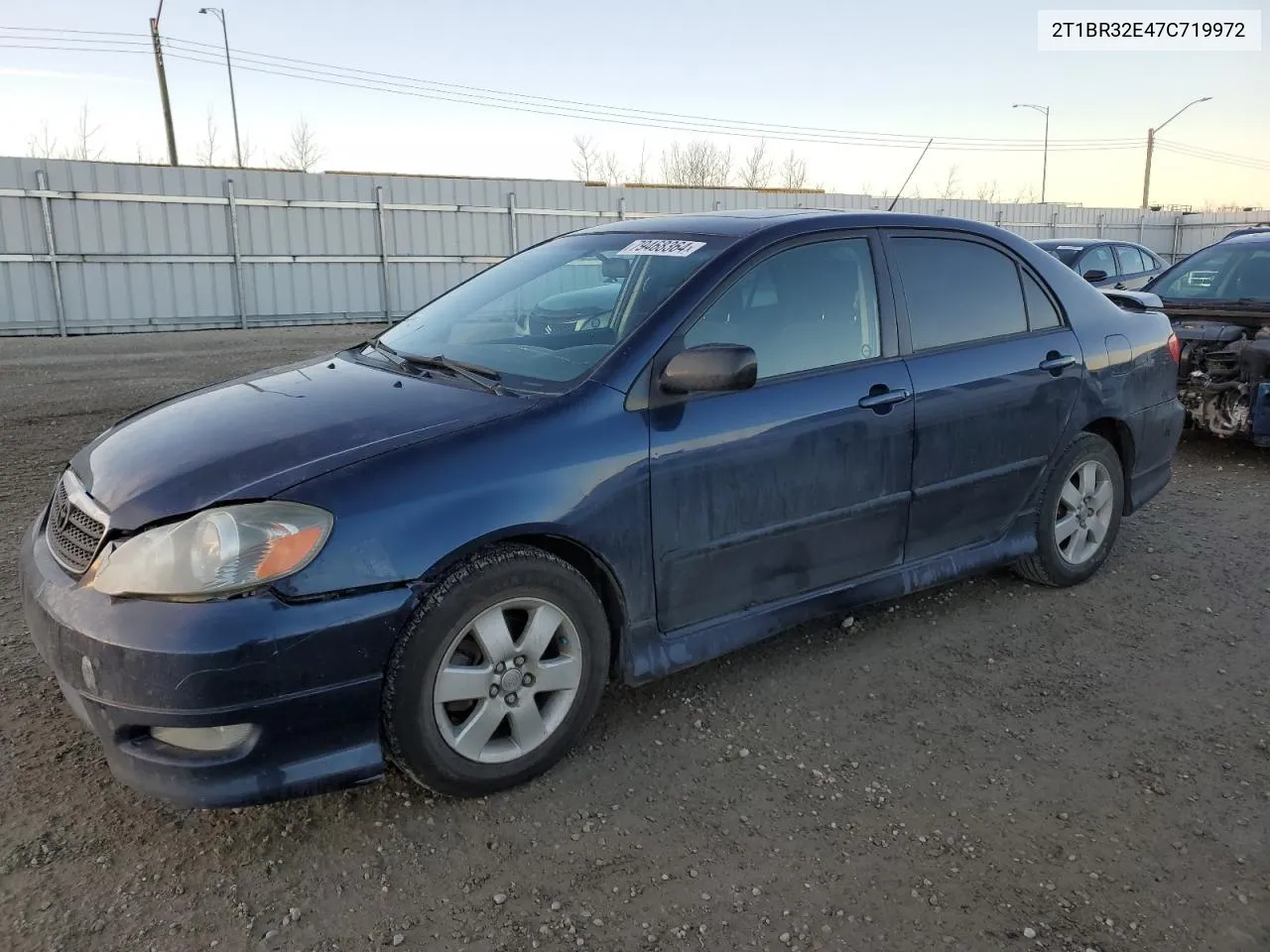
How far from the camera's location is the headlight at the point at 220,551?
7.93 ft

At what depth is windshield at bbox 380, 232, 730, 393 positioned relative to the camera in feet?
10.6

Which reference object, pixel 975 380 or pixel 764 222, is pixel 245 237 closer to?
pixel 764 222

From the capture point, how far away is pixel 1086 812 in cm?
281

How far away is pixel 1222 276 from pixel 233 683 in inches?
307

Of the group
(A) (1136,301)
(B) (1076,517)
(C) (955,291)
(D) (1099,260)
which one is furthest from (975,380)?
(D) (1099,260)

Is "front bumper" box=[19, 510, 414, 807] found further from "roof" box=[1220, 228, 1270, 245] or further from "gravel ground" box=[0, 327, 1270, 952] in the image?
"roof" box=[1220, 228, 1270, 245]

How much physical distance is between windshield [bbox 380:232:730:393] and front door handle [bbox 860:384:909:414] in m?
0.76

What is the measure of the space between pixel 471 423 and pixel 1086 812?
209cm

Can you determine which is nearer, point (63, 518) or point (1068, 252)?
point (63, 518)

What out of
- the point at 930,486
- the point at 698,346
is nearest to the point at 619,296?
the point at 698,346

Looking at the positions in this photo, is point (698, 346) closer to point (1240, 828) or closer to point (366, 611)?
point (366, 611)

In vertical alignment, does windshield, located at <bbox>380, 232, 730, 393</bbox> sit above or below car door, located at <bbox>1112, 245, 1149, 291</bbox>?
above

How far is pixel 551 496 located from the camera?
280cm

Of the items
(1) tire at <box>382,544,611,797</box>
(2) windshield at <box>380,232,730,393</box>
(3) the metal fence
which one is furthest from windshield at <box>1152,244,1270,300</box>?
(3) the metal fence
